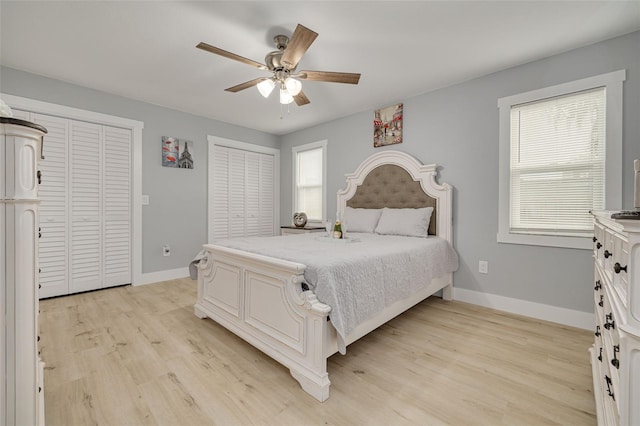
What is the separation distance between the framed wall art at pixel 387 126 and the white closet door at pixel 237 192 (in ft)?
7.53

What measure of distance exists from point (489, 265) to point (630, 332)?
2.35 m

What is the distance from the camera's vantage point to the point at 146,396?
152 cm

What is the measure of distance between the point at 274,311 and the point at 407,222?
6.26ft

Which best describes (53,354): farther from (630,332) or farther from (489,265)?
(489,265)

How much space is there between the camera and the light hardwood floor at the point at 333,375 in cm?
140

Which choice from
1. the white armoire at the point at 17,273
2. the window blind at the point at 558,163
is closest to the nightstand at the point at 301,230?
the window blind at the point at 558,163

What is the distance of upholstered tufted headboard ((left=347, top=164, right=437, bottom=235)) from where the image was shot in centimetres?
331

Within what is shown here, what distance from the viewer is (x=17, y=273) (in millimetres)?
944

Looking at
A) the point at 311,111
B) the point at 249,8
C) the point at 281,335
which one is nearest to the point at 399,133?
the point at 311,111

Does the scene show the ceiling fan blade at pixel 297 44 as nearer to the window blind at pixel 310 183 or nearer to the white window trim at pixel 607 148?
the white window trim at pixel 607 148

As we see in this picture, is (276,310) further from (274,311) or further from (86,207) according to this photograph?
(86,207)

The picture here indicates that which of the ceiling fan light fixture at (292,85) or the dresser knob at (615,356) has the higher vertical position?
the ceiling fan light fixture at (292,85)

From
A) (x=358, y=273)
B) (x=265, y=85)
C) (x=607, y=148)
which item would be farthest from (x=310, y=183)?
(x=607, y=148)

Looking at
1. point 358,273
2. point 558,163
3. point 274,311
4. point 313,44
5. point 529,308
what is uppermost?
point 313,44
